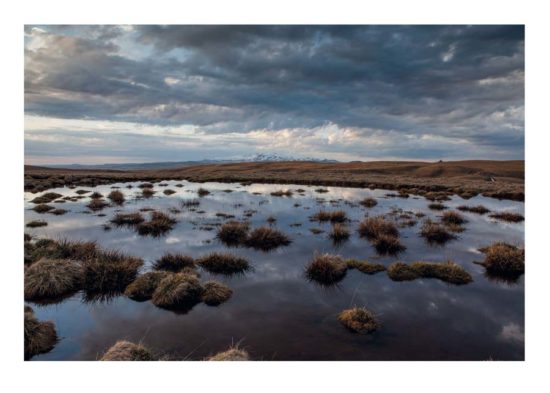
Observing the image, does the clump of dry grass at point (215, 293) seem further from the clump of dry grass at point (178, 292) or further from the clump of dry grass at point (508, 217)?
the clump of dry grass at point (508, 217)

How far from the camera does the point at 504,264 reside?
1368cm

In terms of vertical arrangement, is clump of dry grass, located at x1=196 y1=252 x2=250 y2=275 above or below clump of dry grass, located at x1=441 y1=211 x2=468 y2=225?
below

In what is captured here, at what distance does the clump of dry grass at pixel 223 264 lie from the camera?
1355 centimetres

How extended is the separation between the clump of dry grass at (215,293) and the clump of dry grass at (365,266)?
18.5 ft

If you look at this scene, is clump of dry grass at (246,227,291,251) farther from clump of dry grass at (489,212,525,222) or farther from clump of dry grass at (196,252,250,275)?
clump of dry grass at (489,212,525,222)

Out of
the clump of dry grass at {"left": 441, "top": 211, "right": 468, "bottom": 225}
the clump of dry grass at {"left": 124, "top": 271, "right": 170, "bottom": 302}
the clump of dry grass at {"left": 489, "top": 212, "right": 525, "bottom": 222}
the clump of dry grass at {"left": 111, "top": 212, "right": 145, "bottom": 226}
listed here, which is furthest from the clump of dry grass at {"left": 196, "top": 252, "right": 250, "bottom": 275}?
the clump of dry grass at {"left": 489, "top": 212, "right": 525, "bottom": 222}

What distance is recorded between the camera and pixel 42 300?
10.5 meters

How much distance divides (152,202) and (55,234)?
15062 mm

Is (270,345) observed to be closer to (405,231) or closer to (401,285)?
(401,285)

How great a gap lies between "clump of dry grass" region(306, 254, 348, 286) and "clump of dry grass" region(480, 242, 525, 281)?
623 centimetres

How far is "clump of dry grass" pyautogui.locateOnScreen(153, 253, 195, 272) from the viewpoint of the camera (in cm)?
1354

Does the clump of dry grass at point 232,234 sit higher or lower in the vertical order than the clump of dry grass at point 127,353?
higher

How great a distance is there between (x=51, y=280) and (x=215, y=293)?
569 cm

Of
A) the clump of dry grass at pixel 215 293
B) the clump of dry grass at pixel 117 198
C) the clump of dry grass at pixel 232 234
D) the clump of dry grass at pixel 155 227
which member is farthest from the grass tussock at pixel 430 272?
the clump of dry grass at pixel 117 198
